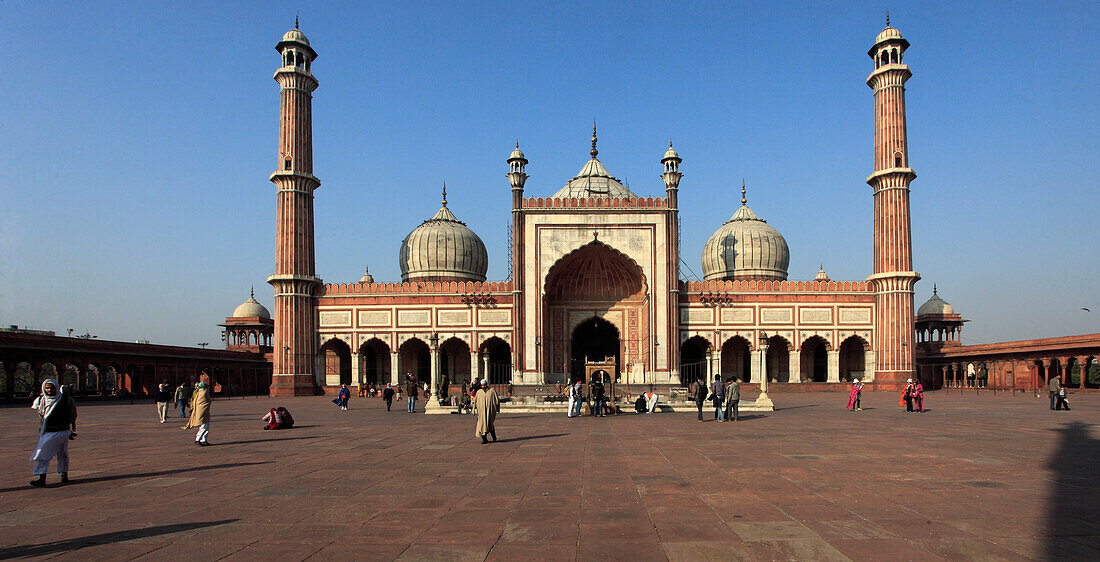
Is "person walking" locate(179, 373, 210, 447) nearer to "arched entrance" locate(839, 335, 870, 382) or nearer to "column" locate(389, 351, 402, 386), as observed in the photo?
"column" locate(389, 351, 402, 386)

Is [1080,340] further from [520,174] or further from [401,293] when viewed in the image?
[401,293]

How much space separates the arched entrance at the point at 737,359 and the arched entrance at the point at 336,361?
70.1 ft

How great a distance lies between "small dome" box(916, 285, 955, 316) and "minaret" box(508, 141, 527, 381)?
34.2 m

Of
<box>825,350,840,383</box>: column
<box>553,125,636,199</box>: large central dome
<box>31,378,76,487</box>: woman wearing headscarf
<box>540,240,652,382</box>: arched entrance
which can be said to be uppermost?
<box>553,125,636,199</box>: large central dome

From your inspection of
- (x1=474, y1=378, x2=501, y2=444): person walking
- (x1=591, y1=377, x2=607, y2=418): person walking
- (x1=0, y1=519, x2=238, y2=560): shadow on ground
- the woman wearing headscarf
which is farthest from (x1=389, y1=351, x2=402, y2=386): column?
(x1=0, y1=519, x2=238, y2=560): shadow on ground

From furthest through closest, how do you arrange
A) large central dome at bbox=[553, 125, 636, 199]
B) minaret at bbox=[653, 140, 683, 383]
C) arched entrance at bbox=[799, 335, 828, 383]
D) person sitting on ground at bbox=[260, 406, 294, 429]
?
1. large central dome at bbox=[553, 125, 636, 199]
2. arched entrance at bbox=[799, 335, 828, 383]
3. minaret at bbox=[653, 140, 683, 383]
4. person sitting on ground at bbox=[260, 406, 294, 429]

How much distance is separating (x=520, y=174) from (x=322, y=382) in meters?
15.7

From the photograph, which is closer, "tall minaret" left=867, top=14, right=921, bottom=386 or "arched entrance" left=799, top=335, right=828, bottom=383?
"tall minaret" left=867, top=14, right=921, bottom=386

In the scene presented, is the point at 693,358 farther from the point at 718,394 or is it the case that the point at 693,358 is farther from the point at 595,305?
the point at 718,394

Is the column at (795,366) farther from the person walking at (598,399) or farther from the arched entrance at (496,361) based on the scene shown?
the person walking at (598,399)

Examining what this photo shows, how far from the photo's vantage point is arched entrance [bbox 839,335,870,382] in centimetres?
4150

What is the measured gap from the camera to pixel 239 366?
46188mm

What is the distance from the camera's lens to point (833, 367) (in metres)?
39.9

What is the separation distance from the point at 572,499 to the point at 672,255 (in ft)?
103
